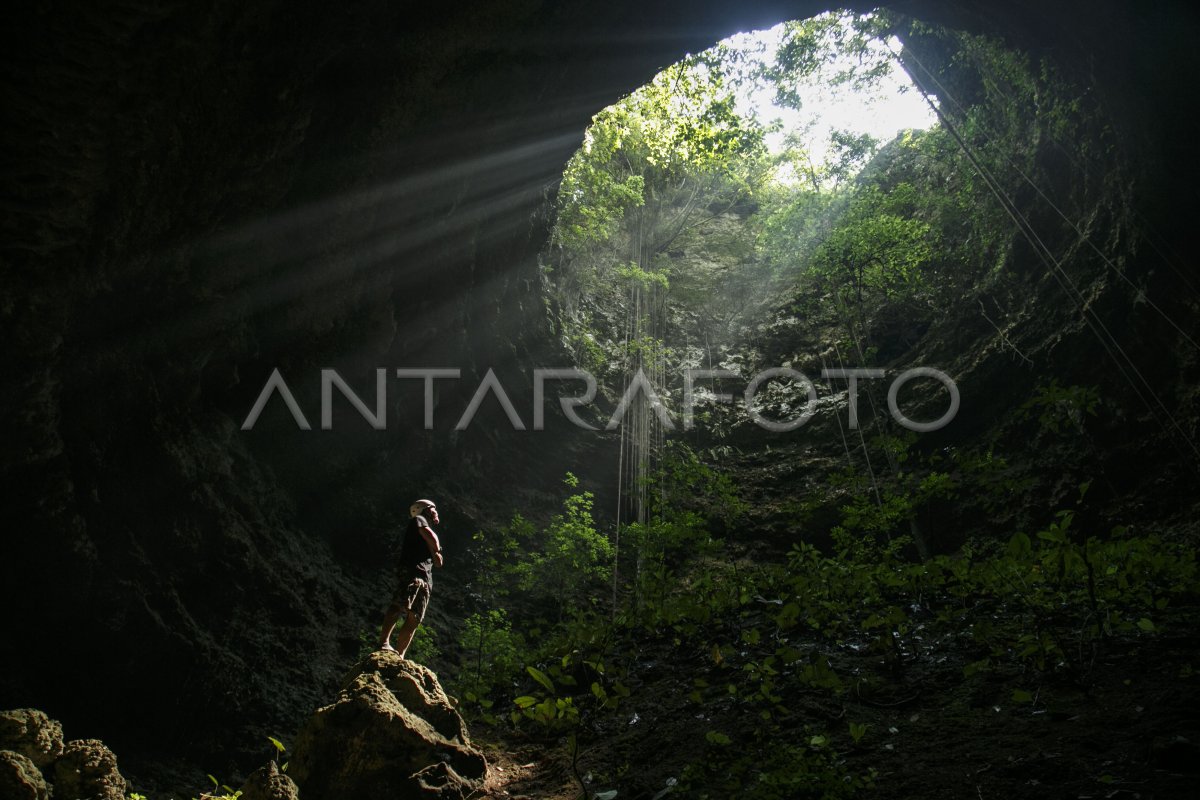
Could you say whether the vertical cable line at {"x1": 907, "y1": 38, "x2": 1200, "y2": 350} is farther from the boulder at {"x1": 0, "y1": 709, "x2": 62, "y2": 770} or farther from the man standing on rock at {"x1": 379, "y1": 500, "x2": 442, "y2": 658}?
the boulder at {"x1": 0, "y1": 709, "x2": 62, "y2": 770}

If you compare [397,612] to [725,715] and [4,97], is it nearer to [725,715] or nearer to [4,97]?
[725,715]

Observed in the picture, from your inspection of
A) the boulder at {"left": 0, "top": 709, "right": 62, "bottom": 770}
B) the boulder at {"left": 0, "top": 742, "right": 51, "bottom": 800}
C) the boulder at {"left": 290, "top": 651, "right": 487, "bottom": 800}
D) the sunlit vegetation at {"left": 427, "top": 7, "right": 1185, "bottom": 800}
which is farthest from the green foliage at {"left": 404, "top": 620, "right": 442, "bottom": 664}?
the boulder at {"left": 0, "top": 742, "right": 51, "bottom": 800}

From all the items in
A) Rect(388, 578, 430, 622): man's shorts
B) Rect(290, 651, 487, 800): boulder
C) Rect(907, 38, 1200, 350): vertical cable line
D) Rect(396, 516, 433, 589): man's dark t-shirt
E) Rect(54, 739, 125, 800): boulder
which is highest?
Rect(907, 38, 1200, 350): vertical cable line

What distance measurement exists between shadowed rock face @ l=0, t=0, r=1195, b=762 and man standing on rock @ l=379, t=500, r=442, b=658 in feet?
4.20

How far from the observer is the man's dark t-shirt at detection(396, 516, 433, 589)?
4.88 m

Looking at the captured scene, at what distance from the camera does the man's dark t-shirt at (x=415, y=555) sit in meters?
4.88

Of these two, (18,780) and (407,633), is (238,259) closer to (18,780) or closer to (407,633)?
(407,633)

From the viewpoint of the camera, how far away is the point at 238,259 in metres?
4.89

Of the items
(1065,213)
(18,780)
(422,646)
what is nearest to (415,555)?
(422,646)

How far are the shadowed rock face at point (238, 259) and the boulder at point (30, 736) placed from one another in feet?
2.75

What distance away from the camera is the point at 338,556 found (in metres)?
7.10

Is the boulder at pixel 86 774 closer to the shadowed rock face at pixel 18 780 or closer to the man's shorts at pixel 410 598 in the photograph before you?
the shadowed rock face at pixel 18 780

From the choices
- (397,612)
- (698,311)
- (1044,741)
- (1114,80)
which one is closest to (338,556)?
(397,612)

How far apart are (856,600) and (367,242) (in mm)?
5044
